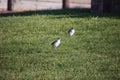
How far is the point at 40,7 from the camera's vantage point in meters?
25.0

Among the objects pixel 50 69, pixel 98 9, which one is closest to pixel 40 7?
pixel 98 9

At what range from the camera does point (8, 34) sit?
14250mm

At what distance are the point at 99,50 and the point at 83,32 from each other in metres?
2.19

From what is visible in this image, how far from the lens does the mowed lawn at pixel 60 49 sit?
10180 millimetres

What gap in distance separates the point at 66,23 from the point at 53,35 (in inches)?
67.9

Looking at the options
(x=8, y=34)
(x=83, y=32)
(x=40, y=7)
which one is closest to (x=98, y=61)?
(x=83, y=32)

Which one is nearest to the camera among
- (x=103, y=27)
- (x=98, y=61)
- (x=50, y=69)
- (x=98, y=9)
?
(x=50, y=69)

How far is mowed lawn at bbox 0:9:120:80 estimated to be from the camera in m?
10.2

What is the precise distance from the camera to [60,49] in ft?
40.5

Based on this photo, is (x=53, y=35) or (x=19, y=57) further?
(x=53, y=35)

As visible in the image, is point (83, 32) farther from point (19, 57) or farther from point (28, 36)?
point (19, 57)

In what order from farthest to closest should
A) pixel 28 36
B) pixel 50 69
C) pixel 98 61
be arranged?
pixel 28 36 → pixel 98 61 → pixel 50 69

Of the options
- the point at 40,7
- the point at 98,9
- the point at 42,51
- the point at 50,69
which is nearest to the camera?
the point at 50,69

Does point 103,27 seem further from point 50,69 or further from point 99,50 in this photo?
point 50,69
